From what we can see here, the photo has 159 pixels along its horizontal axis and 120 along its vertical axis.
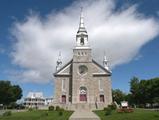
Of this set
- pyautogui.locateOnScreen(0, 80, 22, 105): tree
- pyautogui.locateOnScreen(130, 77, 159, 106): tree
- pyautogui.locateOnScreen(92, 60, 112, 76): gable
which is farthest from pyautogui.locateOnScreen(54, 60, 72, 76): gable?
pyautogui.locateOnScreen(0, 80, 22, 105): tree

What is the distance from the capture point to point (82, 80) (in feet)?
225

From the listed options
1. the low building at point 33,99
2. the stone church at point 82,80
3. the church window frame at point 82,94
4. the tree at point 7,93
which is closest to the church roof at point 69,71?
the stone church at point 82,80

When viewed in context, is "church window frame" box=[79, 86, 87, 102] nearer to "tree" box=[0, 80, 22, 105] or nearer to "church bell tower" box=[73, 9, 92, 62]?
"church bell tower" box=[73, 9, 92, 62]

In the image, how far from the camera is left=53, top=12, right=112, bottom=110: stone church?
67.6m

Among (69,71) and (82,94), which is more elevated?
(69,71)

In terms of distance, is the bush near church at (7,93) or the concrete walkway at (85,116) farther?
the bush near church at (7,93)

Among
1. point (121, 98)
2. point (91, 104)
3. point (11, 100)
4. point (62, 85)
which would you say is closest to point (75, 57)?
point (62, 85)

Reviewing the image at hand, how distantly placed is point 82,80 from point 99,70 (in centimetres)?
566

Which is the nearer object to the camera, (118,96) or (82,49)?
(82,49)

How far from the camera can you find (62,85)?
70.4 metres

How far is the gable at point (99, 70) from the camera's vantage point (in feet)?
231

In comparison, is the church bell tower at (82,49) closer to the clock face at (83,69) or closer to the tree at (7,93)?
the clock face at (83,69)

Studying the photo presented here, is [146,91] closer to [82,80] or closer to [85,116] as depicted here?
[82,80]

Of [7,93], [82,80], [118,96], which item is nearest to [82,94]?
[82,80]
